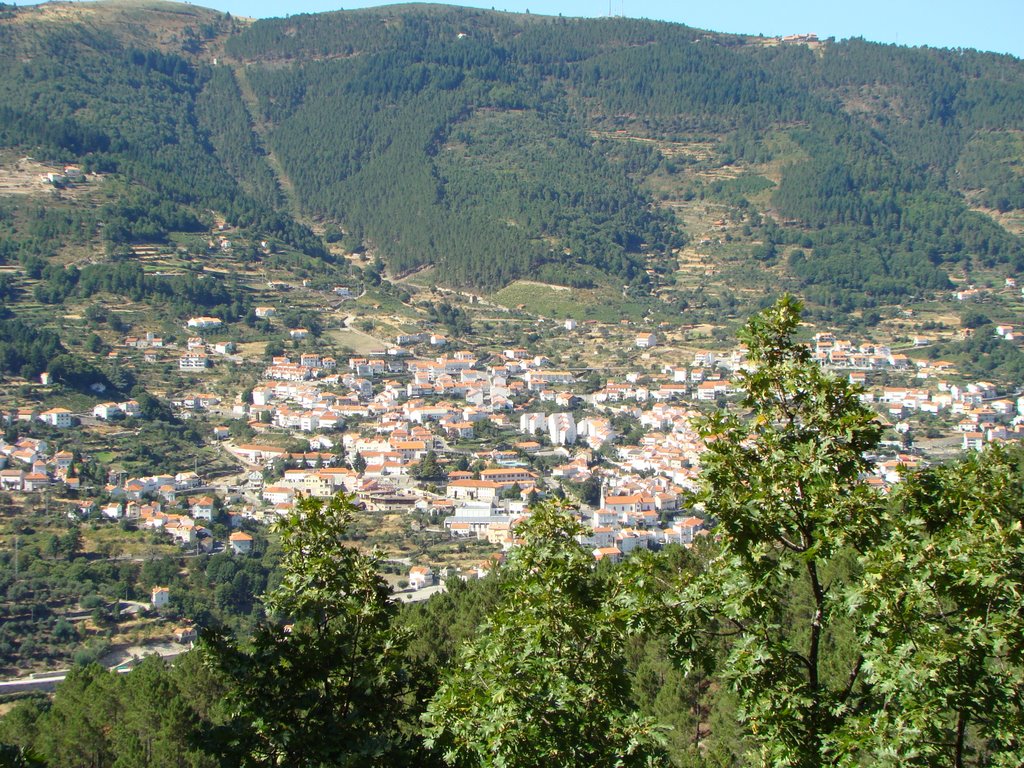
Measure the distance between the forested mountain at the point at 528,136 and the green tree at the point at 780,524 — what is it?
58.7 m

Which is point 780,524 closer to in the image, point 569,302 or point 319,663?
point 319,663

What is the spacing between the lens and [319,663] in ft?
19.1

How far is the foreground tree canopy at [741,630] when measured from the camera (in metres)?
4.62

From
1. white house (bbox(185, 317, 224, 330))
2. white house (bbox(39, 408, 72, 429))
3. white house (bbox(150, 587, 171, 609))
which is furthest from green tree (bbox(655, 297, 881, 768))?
white house (bbox(185, 317, 224, 330))

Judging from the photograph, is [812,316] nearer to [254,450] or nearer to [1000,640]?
[254,450]

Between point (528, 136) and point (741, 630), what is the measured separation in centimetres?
8629

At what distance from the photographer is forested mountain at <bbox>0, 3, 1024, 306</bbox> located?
2746 inches

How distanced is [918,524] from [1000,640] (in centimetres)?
69

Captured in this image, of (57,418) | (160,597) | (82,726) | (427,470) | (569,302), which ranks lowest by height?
(427,470)

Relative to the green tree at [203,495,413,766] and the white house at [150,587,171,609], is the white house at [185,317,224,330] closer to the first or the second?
the white house at [150,587,171,609]

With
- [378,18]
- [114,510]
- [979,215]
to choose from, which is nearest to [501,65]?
[378,18]

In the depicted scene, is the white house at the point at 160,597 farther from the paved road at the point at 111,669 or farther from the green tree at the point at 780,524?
the green tree at the point at 780,524

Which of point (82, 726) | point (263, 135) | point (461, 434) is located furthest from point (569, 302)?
point (82, 726)

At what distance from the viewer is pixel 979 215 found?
2943 inches
